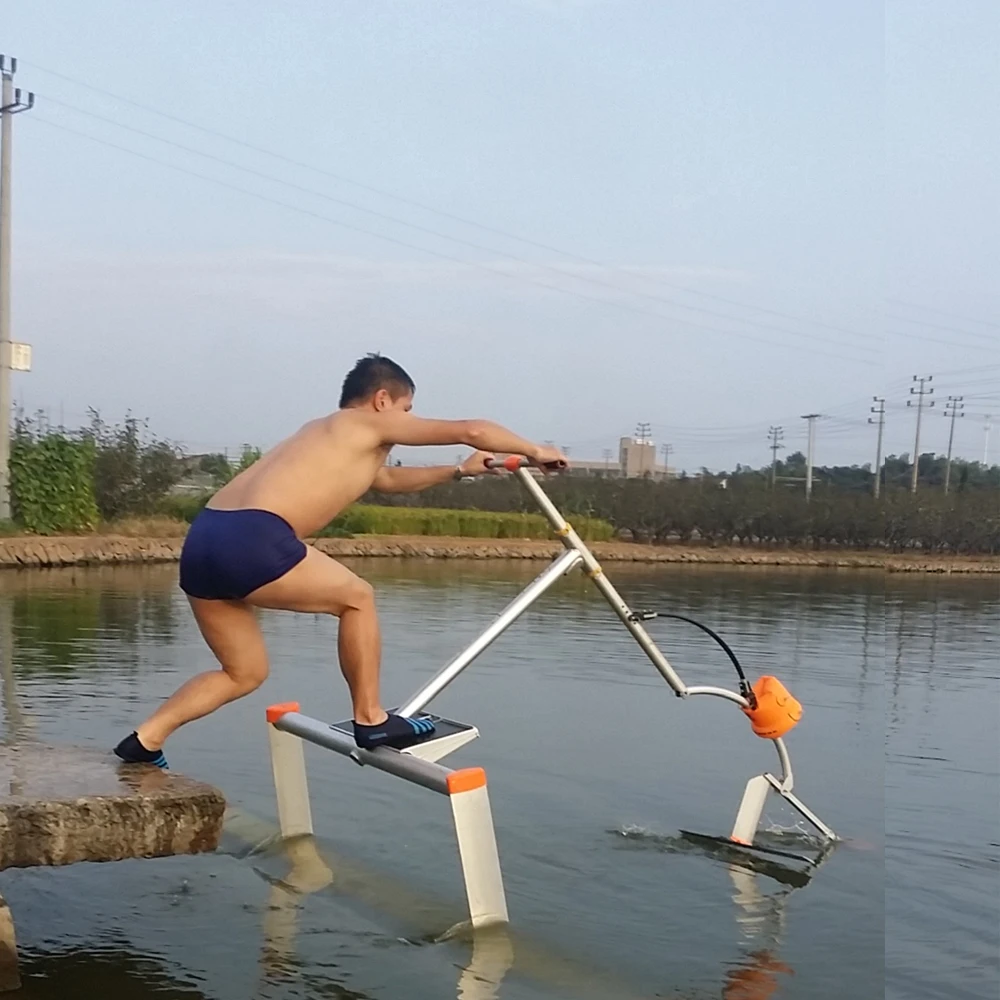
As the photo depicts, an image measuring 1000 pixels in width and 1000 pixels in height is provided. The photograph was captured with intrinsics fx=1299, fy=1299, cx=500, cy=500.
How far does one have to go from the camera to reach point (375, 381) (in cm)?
420

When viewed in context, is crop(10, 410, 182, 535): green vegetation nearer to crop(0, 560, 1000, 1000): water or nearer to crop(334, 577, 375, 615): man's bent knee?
crop(0, 560, 1000, 1000): water

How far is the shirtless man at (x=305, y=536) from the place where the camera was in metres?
3.96

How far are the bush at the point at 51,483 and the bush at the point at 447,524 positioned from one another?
5.55m

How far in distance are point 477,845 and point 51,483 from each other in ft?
62.1

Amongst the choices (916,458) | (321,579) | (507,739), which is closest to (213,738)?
(507,739)

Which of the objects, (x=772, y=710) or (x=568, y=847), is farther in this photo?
(x=568, y=847)

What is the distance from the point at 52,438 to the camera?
71.5ft

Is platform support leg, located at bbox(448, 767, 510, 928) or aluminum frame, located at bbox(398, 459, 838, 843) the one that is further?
aluminum frame, located at bbox(398, 459, 838, 843)

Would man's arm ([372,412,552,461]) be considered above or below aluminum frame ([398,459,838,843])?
above

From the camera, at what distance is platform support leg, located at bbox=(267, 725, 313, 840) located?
4.98m

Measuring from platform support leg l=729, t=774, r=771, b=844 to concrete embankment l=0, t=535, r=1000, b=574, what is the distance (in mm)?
8584

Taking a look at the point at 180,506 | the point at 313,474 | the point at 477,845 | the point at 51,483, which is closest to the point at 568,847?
the point at 477,845

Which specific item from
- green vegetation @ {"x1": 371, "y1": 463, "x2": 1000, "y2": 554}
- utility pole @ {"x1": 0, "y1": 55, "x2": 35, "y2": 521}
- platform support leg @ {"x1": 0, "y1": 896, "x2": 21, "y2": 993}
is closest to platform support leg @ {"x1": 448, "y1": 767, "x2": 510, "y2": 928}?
platform support leg @ {"x1": 0, "y1": 896, "x2": 21, "y2": 993}

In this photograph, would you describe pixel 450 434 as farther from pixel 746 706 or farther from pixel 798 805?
pixel 798 805
